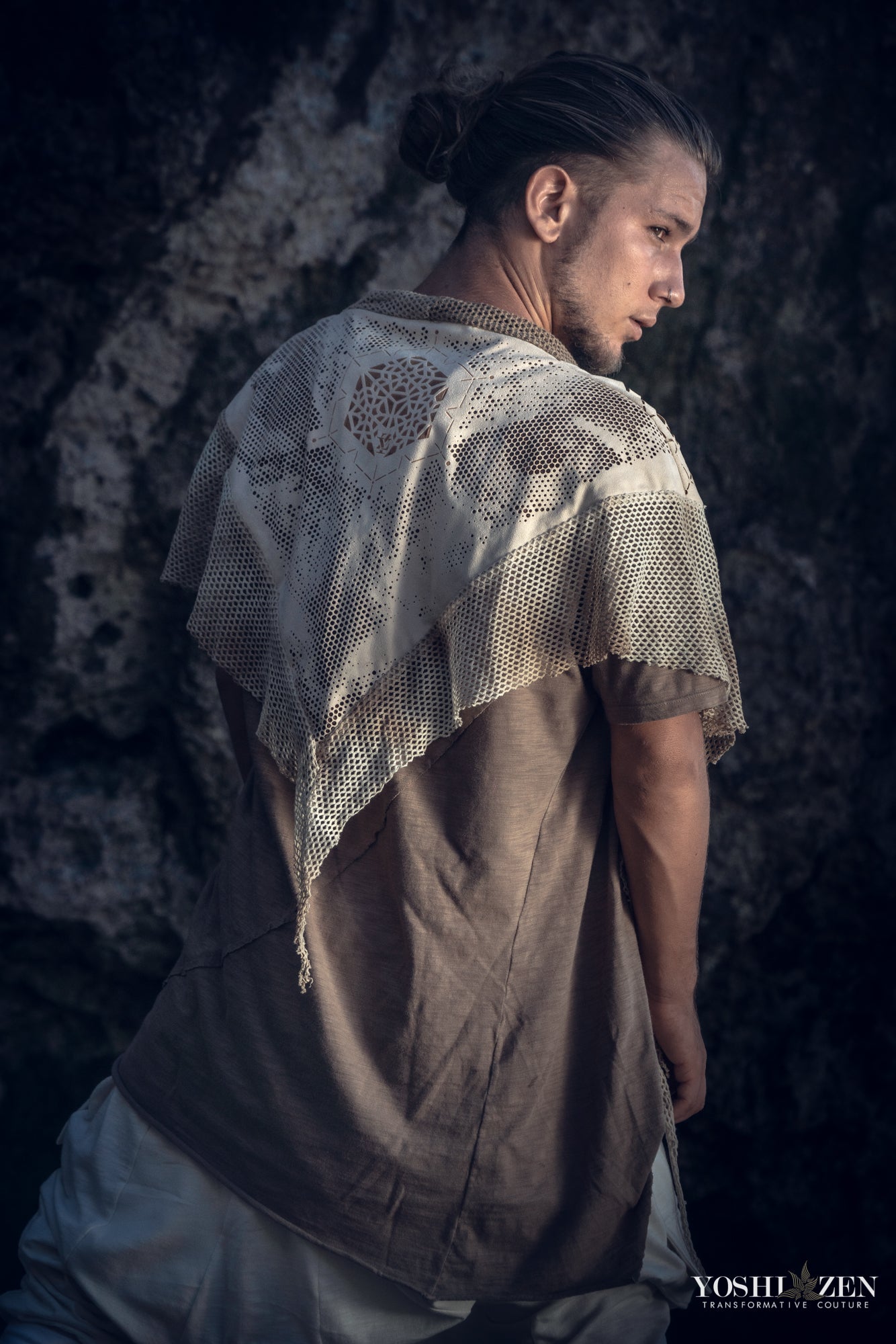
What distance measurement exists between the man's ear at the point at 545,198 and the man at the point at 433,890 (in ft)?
0.45

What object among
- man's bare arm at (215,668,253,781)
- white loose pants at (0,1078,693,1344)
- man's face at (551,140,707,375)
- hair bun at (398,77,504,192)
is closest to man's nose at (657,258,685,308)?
man's face at (551,140,707,375)

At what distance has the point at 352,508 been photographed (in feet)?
3.43

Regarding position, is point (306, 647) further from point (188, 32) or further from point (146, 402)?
point (188, 32)

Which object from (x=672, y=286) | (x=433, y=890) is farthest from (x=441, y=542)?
(x=672, y=286)

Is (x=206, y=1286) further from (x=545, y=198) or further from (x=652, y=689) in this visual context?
(x=545, y=198)

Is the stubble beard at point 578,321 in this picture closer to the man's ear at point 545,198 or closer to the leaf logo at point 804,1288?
the man's ear at point 545,198

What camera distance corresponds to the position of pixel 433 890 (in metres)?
1.07

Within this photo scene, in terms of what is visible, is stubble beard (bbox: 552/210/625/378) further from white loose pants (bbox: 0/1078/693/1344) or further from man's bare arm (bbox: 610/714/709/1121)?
white loose pants (bbox: 0/1078/693/1344)

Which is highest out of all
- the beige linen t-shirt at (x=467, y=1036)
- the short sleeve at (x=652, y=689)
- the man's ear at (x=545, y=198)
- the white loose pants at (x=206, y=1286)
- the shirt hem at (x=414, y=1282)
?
the man's ear at (x=545, y=198)

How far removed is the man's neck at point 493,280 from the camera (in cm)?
124

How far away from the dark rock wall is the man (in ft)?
3.12

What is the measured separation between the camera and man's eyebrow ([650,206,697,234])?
4.16 feet

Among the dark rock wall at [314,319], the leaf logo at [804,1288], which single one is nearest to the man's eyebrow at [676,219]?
the dark rock wall at [314,319]

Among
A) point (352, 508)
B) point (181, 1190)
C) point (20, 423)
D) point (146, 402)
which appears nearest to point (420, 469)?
point (352, 508)
